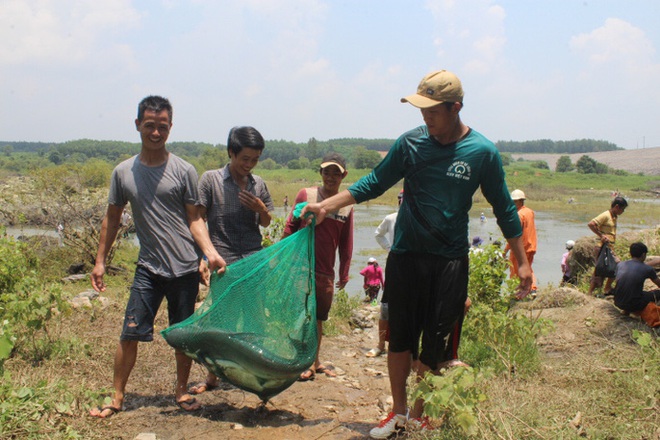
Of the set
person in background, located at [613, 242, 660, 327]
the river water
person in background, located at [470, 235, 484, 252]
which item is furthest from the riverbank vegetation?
the river water

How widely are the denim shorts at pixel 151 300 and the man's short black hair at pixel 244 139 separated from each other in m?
0.79

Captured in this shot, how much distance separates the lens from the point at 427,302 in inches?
113

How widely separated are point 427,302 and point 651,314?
3.01 m

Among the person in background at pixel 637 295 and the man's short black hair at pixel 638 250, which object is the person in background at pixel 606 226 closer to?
the man's short black hair at pixel 638 250

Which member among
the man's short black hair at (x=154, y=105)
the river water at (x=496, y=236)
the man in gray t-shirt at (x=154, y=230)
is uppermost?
the man's short black hair at (x=154, y=105)

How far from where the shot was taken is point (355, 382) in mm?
4219

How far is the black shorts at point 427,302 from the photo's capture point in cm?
281

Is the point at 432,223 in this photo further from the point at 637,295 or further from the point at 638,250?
the point at 638,250

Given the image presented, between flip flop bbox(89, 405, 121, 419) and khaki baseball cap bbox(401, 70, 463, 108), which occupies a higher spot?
khaki baseball cap bbox(401, 70, 463, 108)

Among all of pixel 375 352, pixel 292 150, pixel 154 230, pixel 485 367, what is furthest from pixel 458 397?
pixel 292 150

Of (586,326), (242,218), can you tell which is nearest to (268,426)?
(242,218)

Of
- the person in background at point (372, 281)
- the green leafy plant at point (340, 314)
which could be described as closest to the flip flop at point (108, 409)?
the green leafy plant at point (340, 314)

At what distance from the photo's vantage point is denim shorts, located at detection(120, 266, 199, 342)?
324cm

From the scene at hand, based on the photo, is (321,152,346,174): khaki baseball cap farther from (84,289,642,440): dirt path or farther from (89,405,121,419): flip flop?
(89,405,121,419): flip flop
